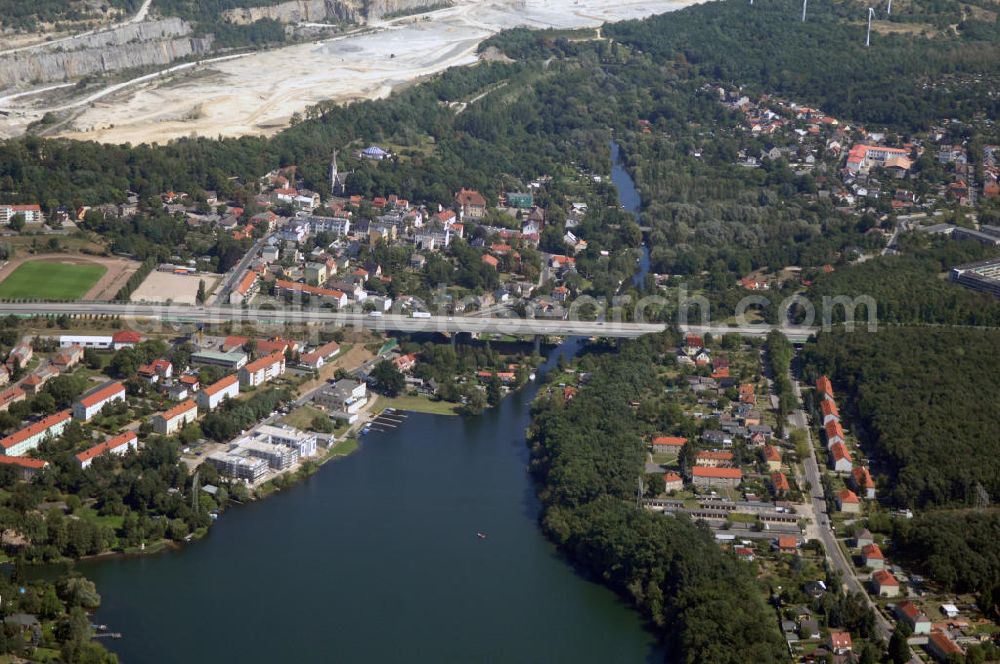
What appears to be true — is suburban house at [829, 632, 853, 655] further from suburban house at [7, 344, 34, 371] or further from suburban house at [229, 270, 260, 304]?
suburban house at [229, 270, 260, 304]

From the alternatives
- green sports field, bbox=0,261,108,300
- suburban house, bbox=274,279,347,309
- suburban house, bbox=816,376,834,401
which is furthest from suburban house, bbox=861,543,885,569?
green sports field, bbox=0,261,108,300

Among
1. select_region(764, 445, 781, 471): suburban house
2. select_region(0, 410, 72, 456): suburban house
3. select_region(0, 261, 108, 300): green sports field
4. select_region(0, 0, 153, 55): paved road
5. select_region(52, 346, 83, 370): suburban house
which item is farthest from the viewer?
select_region(0, 0, 153, 55): paved road

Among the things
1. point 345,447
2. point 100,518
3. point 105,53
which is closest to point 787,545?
point 345,447

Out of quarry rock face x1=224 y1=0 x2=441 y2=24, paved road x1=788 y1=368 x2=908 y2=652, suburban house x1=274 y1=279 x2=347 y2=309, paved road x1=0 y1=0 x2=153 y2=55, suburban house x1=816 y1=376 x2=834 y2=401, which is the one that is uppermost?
paved road x1=0 y1=0 x2=153 y2=55

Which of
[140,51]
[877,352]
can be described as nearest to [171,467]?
[877,352]

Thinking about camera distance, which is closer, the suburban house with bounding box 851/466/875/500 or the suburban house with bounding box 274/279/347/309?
the suburban house with bounding box 851/466/875/500

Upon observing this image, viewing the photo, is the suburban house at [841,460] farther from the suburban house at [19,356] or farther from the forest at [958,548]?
the suburban house at [19,356]

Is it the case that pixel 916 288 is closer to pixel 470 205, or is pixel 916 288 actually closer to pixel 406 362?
pixel 406 362

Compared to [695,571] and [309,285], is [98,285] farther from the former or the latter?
[695,571]
